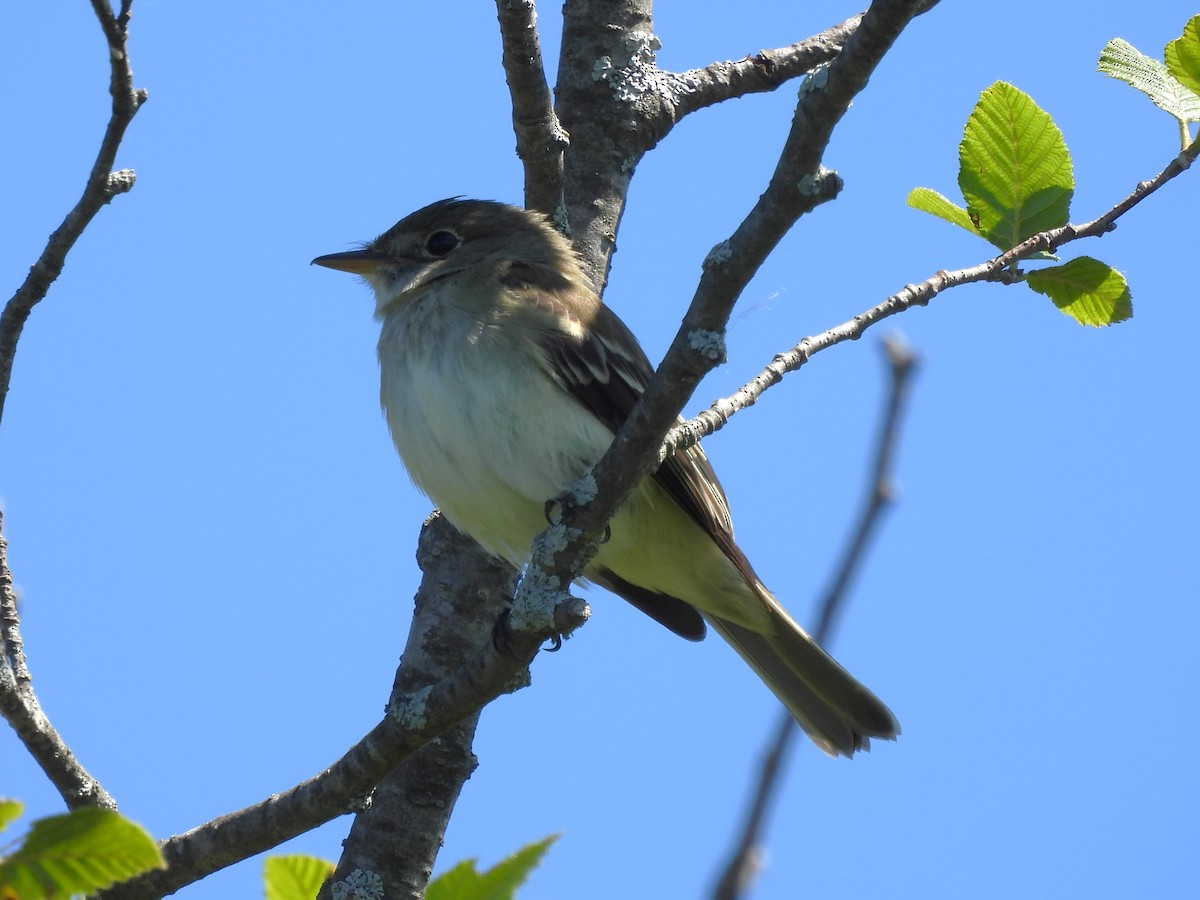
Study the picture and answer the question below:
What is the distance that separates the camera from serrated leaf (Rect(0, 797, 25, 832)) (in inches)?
83.3

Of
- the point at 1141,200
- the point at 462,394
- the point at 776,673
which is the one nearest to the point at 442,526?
the point at 462,394

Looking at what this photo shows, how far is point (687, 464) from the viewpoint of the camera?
5.58m

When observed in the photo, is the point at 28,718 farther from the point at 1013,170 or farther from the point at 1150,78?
the point at 1150,78

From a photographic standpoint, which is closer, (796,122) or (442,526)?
(796,122)

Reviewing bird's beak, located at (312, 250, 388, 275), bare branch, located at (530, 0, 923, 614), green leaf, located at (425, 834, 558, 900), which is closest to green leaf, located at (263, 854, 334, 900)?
green leaf, located at (425, 834, 558, 900)

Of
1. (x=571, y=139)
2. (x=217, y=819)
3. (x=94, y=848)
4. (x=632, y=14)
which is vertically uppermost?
(x=632, y=14)

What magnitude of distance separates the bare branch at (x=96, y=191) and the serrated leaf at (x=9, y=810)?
1855 millimetres

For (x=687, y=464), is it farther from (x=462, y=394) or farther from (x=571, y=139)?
(x=571, y=139)

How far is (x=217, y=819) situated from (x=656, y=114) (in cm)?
396

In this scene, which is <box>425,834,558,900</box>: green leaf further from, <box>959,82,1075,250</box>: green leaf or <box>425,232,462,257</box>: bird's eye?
<box>425,232,462,257</box>: bird's eye

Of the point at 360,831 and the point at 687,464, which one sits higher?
the point at 687,464

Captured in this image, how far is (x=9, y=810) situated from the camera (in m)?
2.12

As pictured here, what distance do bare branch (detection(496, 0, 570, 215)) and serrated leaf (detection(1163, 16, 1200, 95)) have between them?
234cm

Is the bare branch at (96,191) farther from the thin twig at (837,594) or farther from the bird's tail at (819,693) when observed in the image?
the bird's tail at (819,693)
